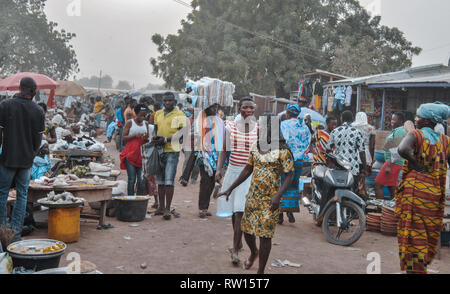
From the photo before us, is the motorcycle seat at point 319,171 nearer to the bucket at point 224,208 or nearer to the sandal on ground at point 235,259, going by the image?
the bucket at point 224,208

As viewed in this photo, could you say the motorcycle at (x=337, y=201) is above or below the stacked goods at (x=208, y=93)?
below

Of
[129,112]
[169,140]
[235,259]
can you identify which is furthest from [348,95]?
[235,259]

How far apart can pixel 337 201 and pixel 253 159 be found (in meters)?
2.51

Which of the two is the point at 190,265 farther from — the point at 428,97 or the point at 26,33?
the point at 26,33

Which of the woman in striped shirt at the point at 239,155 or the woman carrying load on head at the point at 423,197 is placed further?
the woman in striped shirt at the point at 239,155

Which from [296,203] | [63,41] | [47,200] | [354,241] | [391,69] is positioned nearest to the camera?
[47,200]

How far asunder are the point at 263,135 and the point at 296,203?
3.10 metres

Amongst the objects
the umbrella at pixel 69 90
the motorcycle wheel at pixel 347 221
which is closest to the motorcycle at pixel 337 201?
the motorcycle wheel at pixel 347 221

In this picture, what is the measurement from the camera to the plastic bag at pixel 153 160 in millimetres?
7227

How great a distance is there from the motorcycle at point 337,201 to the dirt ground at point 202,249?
251 millimetres

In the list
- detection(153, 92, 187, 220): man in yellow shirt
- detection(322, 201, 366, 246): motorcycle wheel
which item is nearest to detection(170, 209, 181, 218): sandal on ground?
detection(153, 92, 187, 220): man in yellow shirt

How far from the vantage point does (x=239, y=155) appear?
5340 millimetres

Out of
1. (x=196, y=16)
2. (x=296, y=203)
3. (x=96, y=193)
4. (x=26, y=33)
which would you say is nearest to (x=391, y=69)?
(x=196, y=16)

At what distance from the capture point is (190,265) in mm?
5082
